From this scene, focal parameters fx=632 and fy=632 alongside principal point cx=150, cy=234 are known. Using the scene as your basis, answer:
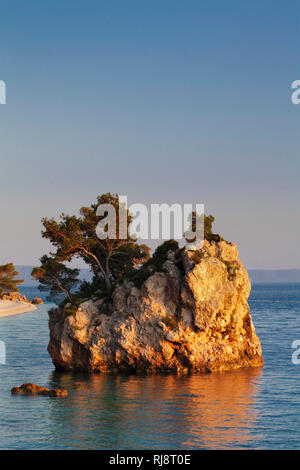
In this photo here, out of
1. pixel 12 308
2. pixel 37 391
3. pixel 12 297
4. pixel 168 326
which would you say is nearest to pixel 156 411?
pixel 37 391

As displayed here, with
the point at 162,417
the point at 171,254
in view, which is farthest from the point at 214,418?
the point at 171,254

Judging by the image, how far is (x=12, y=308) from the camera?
15250cm

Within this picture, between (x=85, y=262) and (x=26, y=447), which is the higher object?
(x=85, y=262)

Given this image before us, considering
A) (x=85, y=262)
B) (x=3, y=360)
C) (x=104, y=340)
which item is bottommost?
(x=3, y=360)

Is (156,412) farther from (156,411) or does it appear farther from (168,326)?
(168,326)

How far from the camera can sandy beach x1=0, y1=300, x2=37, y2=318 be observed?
146m

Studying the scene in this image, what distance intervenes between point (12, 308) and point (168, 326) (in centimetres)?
11004

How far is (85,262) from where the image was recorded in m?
58.9

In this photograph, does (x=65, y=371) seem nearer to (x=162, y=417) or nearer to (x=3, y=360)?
(x=3, y=360)

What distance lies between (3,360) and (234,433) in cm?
3411

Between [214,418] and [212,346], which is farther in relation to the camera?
[212,346]

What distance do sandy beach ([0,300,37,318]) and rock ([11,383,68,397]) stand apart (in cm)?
10145

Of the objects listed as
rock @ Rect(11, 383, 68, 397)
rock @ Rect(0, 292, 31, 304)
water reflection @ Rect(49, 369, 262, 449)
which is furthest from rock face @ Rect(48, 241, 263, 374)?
rock @ Rect(0, 292, 31, 304)
